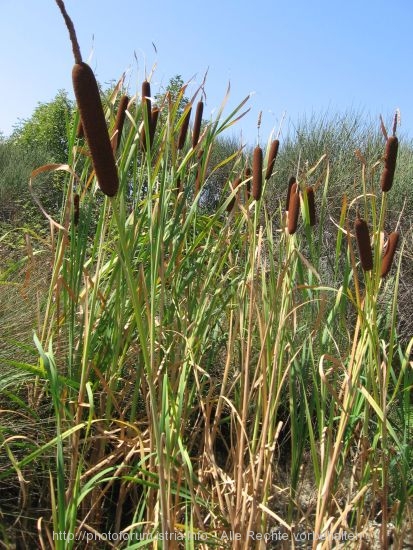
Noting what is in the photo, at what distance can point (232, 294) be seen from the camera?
1.57 meters

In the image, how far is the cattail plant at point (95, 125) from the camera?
718 mm

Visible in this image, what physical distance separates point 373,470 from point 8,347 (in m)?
0.97

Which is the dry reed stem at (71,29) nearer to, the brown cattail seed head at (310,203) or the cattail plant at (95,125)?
the cattail plant at (95,125)

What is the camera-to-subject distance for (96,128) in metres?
0.75

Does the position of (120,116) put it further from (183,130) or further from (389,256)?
(389,256)

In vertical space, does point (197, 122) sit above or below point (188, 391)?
above

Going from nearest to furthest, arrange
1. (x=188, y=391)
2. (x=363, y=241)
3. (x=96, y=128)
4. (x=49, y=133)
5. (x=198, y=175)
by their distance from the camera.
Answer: (x=96, y=128), (x=363, y=241), (x=188, y=391), (x=198, y=175), (x=49, y=133)

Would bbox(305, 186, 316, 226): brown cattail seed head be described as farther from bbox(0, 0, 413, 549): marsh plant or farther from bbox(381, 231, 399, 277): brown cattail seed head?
bbox(381, 231, 399, 277): brown cattail seed head

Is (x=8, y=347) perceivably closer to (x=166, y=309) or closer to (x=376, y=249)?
(x=166, y=309)

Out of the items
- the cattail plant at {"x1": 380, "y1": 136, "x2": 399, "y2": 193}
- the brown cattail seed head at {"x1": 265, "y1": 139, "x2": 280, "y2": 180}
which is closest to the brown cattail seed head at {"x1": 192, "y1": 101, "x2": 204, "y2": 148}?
the brown cattail seed head at {"x1": 265, "y1": 139, "x2": 280, "y2": 180}

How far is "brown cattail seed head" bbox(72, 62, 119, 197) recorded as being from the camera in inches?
28.5

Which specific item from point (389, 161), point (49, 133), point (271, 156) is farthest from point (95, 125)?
point (49, 133)

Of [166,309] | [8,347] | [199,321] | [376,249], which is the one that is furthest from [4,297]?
[376,249]

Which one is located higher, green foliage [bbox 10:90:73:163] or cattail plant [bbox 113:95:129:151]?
green foliage [bbox 10:90:73:163]
